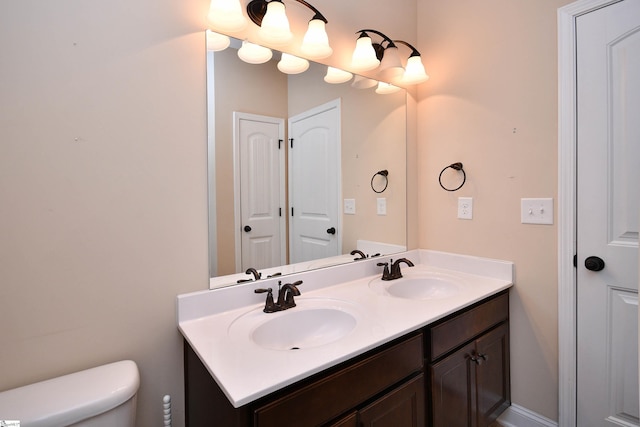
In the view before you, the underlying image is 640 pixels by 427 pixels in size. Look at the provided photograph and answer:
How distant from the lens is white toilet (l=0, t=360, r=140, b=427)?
752 millimetres

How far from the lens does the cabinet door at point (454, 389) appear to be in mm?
1192

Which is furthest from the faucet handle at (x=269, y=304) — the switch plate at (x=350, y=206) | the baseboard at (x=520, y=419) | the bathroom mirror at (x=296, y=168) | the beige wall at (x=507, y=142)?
the baseboard at (x=520, y=419)

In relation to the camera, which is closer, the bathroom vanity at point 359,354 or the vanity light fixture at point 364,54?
the bathroom vanity at point 359,354

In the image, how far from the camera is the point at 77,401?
2.60ft

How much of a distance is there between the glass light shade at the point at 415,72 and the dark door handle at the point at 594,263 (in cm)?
122

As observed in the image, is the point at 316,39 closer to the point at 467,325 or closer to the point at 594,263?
the point at 467,325

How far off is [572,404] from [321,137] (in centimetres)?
174

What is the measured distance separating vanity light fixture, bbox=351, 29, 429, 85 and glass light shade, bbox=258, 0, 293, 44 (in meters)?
0.47

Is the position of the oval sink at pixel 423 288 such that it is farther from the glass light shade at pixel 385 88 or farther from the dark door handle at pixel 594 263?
the glass light shade at pixel 385 88

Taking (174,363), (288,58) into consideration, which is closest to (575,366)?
(174,363)

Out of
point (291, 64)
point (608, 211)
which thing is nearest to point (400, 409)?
point (608, 211)

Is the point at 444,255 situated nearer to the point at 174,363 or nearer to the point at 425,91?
the point at 425,91

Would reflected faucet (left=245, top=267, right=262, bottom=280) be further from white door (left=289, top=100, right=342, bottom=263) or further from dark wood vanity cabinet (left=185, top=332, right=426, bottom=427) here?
dark wood vanity cabinet (left=185, top=332, right=426, bottom=427)

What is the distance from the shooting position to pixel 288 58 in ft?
4.68
